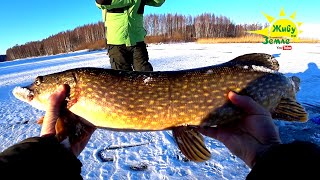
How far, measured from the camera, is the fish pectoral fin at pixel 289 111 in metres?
1.52

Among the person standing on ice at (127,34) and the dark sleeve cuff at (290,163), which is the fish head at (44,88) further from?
the person standing on ice at (127,34)

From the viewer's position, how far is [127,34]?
3.18m

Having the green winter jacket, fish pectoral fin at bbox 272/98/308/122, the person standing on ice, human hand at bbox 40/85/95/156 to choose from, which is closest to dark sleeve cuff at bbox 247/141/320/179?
fish pectoral fin at bbox 272/98/308/122

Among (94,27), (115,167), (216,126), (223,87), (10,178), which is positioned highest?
(94,27)

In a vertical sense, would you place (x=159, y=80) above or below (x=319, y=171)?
above

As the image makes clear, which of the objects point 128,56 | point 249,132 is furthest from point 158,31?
point 249,132

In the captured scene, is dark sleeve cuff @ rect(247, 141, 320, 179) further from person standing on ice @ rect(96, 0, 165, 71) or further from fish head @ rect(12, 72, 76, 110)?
person standing on ice @ rect(96, 0, 165, 71)

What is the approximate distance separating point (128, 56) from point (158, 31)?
37.1 m

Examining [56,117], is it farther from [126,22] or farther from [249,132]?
[126,22]

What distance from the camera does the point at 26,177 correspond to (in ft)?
2.62

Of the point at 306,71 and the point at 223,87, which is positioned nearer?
the point at 223,87

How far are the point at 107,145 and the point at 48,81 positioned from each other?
2.87 ft

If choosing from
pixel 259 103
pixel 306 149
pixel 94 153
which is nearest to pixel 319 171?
pixel 306 149

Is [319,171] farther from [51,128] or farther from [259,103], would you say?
[51,128]
